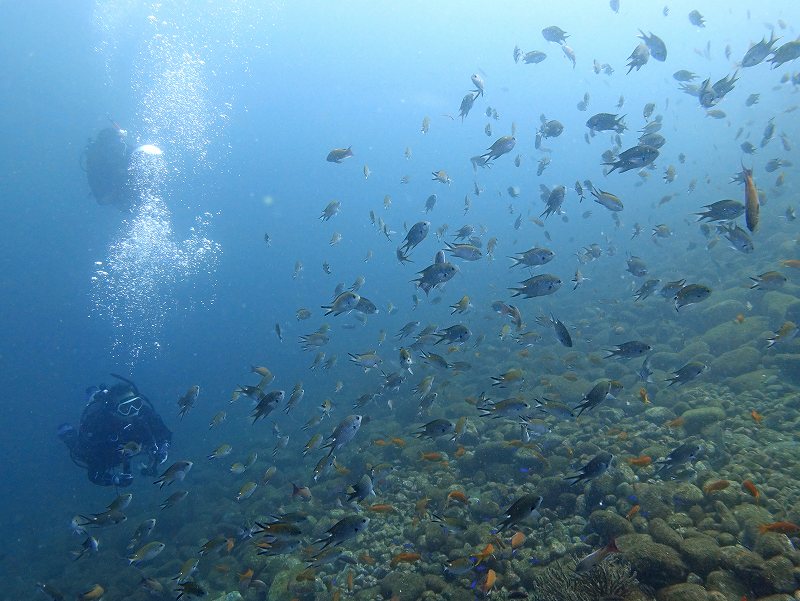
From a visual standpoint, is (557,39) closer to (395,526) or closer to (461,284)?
(395,526)

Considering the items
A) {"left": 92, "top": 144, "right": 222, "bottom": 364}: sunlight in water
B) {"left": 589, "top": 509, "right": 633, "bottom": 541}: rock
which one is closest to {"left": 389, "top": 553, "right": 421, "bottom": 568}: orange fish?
{"left": 589, "top": 509, "right": 633, "bottom": 541}: rock

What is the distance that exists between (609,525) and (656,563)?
3.39 feet

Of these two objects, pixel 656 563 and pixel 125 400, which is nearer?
pixel 656 563

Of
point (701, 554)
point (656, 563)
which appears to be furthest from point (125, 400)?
point (701, 554)

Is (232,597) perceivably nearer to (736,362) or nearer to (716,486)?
(716,486)

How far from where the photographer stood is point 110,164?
25.0 metres

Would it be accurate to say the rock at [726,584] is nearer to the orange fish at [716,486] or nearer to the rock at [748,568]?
the rock at [748,568]

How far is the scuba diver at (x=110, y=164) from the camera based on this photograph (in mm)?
24641

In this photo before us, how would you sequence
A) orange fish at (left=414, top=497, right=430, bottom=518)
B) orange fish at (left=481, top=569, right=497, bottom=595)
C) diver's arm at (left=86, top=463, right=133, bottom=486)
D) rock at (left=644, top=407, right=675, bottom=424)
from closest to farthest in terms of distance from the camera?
orange fish at (left=481, top=569, right=497, bottom=595) < orange fish at (left=414, top=497, right=430, bottom=518) < rock at (left=644, top=407, right=675, bottom=424) < diver's arm at (left=86, top=463, right=133, bottom=486)

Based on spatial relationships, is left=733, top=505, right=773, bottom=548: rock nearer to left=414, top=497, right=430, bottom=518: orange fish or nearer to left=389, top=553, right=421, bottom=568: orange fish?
left=389, top=553, right=421, bottom=568: orange fish

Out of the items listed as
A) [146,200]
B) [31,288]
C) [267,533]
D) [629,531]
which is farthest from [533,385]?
[31,288]

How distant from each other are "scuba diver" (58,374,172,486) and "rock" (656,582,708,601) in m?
10.7

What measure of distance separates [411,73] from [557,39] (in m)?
125

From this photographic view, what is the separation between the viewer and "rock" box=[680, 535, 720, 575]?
4340 mm
